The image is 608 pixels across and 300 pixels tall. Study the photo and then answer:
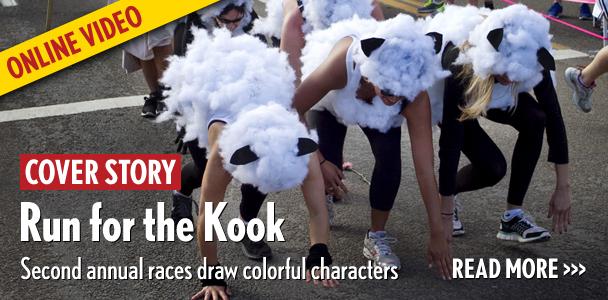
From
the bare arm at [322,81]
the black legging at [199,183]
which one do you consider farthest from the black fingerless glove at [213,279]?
the bare arm at [322,81]

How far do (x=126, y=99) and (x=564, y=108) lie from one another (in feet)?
11.6

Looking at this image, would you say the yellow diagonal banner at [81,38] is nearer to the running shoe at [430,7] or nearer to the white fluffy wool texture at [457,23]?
the white fluffy wool texture at [457,23]

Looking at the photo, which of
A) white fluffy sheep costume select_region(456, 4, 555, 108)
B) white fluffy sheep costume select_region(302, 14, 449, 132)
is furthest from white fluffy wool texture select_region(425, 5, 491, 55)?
white fluffy sheep costume select_region(302, 14, 449, 132)

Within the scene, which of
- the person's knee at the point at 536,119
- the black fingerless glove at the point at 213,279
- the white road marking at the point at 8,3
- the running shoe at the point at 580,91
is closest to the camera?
the black fingerless glove at the point at 213,279

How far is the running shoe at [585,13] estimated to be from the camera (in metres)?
9.55

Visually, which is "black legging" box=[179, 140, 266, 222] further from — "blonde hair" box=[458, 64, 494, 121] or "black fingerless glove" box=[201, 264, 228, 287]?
"blonde hair" box=[458, 64, 494, 121]

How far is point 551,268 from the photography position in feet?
15.0

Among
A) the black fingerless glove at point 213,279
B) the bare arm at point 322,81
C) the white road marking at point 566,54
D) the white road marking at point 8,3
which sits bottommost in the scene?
the black fingerless glove at point 213,279

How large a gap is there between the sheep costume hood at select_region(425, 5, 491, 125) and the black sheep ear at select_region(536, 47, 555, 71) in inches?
14.6

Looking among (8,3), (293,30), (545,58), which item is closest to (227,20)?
(293,30)

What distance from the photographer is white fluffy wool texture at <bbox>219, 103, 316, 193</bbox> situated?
3.54 meters

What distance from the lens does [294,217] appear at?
514 centimetres

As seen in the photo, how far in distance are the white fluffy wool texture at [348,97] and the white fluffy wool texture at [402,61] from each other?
0.79 ft

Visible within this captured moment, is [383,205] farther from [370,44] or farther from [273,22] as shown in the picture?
[273,22]
